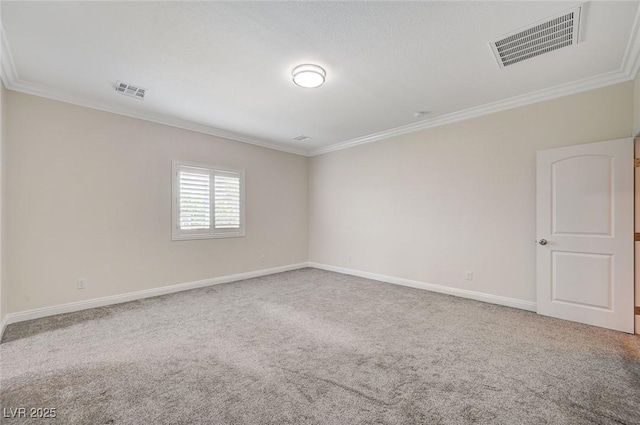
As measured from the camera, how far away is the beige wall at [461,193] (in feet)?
11.5

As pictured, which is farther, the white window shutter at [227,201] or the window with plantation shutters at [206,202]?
the white window shutter at [227,201]

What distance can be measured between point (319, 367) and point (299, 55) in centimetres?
284

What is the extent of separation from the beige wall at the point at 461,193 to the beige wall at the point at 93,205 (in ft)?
8.28

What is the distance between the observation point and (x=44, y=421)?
170 centimetres

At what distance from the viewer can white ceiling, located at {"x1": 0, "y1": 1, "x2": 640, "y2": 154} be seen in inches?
85.4

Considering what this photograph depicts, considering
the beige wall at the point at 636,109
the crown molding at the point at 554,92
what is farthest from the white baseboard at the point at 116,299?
the beige wall at the point at 636,109

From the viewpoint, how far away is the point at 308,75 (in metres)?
2.96

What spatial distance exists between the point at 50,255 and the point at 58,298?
56 centimetres

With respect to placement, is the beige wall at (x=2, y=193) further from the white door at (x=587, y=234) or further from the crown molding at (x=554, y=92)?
the white door at (x=587, y=234)

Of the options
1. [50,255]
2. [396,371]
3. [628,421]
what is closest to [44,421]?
[396,371]

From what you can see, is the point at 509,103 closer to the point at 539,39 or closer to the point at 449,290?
the point at 539,39

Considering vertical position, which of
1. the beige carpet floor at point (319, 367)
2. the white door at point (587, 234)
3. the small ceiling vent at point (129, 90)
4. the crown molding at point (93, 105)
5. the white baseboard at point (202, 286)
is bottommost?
the beige carpet floor at point (319, 367)

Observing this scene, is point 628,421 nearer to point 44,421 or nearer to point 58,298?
point 44,421

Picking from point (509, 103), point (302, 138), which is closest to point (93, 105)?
point (302, 138)
